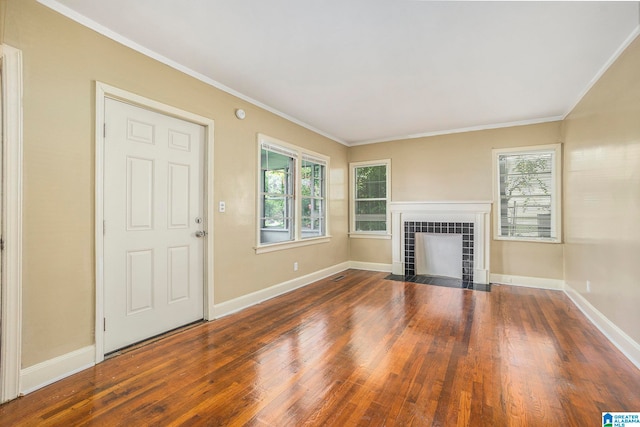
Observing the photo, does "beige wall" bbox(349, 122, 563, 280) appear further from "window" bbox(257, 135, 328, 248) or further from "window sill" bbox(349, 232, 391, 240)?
"window" bbox(257, 135, 328, 248)

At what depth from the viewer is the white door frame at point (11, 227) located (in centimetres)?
182

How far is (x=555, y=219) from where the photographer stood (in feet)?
14.8

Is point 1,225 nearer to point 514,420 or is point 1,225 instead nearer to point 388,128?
point 514,420

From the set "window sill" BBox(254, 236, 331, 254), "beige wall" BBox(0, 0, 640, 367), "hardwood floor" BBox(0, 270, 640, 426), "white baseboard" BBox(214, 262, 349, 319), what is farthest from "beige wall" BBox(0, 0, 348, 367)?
"window sill" BBox(254, 236, 331, 254)

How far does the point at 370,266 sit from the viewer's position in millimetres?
5961

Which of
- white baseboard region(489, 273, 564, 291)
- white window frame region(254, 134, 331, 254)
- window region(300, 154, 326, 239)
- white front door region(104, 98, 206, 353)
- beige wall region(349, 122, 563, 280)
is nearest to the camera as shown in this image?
white front door region(104, 98, 206, 353)

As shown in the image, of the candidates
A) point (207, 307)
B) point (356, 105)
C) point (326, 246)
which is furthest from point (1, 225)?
point (326, 246)

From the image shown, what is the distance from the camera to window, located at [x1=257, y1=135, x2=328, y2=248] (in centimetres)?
414

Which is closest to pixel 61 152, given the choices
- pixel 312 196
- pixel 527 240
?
pixel 312 196

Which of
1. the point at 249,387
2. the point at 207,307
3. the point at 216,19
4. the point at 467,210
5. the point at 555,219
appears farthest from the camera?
the point at 467,210

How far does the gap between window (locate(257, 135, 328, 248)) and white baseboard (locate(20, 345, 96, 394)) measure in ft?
6.60

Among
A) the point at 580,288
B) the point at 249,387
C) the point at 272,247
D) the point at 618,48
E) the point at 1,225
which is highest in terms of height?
the point at 618,48

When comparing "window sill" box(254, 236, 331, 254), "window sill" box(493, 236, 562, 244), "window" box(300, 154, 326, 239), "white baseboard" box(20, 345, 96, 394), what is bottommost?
"white baseboard" box(20, 345, 96, 394)

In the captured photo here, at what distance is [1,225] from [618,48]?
16.2ft
